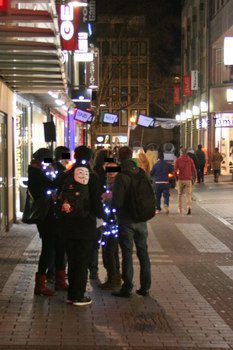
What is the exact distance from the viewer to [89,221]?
23.2ft

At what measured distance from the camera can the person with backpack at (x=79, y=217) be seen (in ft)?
23.0

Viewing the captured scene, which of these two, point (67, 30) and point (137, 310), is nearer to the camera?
point (137, 310)

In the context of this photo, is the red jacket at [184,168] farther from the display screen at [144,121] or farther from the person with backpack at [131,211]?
the display screen at [144,121]

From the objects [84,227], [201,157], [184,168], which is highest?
[201,157]

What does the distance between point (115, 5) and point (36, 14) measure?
3164 centimetres

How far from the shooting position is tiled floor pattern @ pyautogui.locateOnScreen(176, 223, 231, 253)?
37.5 ft

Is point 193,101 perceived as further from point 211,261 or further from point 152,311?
point 152,311

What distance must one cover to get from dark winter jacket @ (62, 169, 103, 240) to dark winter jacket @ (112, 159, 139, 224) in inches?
16.4

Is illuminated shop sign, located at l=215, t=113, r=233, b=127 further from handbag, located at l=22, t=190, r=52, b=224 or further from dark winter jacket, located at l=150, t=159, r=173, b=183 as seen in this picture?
handbag, located at l=22, t=190, r=52, b=224

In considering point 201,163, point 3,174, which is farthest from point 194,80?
point 3,174

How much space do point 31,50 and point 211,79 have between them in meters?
29.8

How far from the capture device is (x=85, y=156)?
7.27m

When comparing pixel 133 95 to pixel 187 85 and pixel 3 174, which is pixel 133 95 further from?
pixel 3 174

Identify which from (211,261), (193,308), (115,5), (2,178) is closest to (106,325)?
(193,308)
